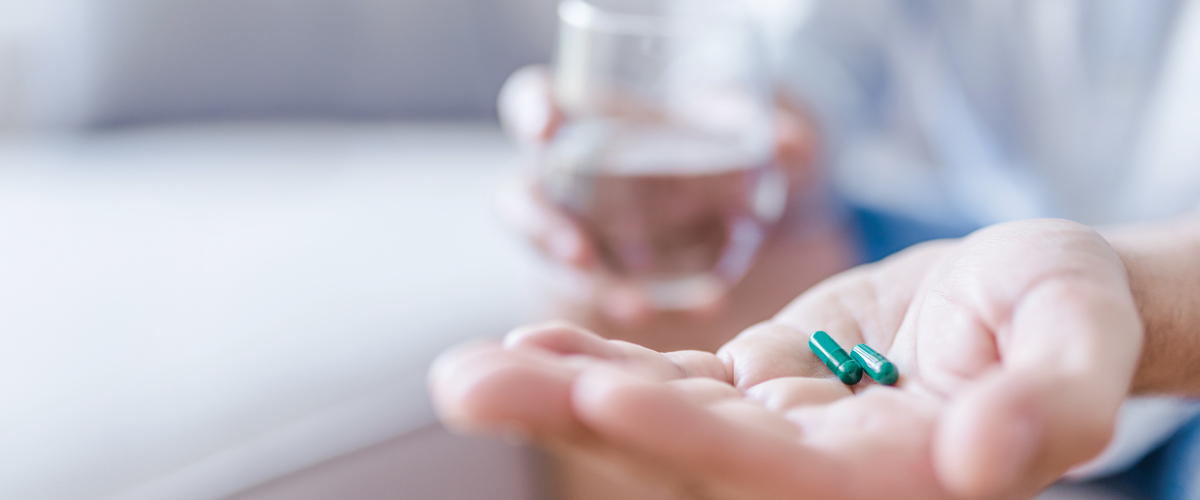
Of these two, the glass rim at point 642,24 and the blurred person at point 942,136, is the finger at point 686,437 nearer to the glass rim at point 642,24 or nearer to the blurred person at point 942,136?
the blurred person at point 942,136

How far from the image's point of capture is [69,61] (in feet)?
3.56

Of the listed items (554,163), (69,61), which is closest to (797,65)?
(554,163)

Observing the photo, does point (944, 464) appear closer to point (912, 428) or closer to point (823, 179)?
point (912, 428)

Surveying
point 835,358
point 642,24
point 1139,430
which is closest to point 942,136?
point 1139,430

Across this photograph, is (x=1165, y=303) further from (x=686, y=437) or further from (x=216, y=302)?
(x=216, y=302)

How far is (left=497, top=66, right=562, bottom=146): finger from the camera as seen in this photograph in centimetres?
73

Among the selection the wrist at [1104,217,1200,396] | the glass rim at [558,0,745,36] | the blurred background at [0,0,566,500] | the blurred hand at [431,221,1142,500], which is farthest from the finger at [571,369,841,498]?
the blurred background at [0,0,566,500]

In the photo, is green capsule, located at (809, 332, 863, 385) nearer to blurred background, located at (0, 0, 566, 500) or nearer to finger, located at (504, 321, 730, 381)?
finger, located at (504, 321, 730, 381)

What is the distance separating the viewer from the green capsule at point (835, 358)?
359 millimetres

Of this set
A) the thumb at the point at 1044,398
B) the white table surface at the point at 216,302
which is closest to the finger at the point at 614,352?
the thumb at the point at 1044,398

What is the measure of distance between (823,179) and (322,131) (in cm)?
74

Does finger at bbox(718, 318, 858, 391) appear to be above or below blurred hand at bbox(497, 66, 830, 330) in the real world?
below

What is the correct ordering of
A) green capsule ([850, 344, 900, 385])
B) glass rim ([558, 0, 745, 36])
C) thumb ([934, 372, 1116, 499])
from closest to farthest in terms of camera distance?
thumb ([934, 372, 1116, 499]) → green capsule ([850, 344, 900, 385]) → glass rim ([558, 0, 745, 36])

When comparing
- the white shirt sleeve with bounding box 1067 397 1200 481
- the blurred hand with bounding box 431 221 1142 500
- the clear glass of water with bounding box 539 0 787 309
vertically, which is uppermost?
the clear glass of water with bounding box 539 0 787 309
